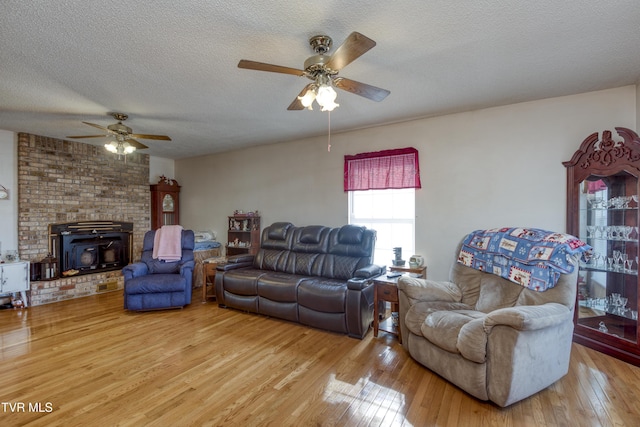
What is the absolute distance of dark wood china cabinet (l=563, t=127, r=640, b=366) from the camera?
2.57 metres

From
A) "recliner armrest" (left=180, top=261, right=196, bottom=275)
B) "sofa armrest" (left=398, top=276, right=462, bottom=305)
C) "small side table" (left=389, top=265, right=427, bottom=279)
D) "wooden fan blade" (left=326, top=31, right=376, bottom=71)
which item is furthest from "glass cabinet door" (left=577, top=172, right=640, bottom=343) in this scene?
"recliner armrest" (left=180, top=261, right=196, bottom=275)

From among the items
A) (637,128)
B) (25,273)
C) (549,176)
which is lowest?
(25,273)

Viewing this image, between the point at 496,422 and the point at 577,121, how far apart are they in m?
3.00

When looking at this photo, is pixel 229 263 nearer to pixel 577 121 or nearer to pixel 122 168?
pixel 122 168

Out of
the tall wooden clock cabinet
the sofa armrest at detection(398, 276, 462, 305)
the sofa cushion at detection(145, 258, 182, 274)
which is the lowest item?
the sofa cushion at detection(145, 258, 182, 274)

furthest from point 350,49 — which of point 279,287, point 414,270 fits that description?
point 279,287

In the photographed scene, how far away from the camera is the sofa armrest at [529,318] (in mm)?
1849

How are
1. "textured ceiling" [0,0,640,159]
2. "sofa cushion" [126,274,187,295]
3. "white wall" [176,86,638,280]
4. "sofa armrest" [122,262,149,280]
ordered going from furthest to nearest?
"sofa armrest" [122,262,149,280]
"sofa cushion" [126,274,187,295]
"white wall" [176,86,638,280]
"textured ceiling" [0,0,640,159]

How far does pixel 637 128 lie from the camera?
Answer: 9.16 ft

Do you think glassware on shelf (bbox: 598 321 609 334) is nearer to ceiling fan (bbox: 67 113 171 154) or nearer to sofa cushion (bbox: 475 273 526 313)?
sofa cushion (bbox: 475 273 526 313)

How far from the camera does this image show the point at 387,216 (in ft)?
13.8

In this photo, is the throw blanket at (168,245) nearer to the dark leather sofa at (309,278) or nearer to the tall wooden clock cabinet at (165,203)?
the dark leather sofa at (309,278)

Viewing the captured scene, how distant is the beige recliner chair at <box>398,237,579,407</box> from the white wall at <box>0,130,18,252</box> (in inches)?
220

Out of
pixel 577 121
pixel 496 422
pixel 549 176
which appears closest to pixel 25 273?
pixel 496 422
